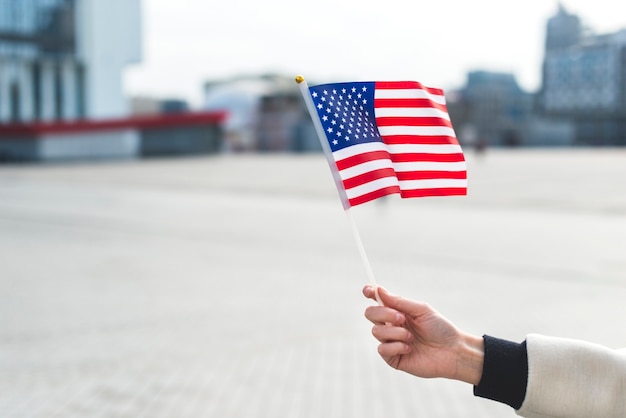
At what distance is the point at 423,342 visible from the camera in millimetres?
2006

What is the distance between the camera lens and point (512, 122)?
415ft

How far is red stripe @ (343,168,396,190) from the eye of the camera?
6.97 feet

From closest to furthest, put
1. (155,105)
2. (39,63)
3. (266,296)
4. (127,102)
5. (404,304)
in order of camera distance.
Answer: (404,304), (266,296), (39,63), (127,102), (155,105)

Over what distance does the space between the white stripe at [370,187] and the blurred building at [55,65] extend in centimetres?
5081

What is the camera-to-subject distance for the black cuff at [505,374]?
184cm

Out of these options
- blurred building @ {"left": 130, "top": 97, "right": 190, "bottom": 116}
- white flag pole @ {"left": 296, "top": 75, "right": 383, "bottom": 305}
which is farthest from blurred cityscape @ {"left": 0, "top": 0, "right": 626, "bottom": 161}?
blurred building @ {"left": 130, "top": 97, "right": 190, "bottom": 116}

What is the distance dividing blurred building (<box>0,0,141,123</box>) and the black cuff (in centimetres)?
5123

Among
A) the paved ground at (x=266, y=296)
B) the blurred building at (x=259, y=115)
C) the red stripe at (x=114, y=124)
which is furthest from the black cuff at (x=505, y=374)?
the blurred building at (x=259, y=115)

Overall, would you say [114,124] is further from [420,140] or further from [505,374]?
[505,374]

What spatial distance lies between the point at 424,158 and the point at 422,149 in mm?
27

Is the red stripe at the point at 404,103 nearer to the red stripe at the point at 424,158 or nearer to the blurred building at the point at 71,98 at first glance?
the red stripe at the point at 424,158

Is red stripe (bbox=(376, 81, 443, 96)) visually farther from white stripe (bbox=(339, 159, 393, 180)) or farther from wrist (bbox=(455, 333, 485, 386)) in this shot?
wrist (bbox=(455, 333, 485, 386))

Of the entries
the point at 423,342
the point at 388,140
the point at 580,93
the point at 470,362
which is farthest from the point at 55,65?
the point at 580,93

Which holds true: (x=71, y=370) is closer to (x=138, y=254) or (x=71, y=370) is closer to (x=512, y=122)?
(x=138, y=254)
